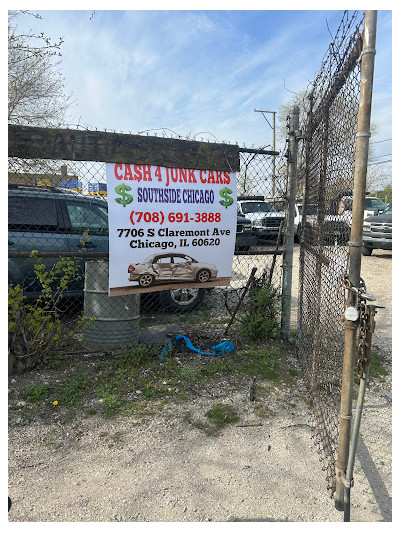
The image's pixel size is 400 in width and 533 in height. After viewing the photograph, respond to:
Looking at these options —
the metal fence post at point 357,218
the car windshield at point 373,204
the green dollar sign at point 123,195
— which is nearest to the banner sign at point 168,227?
the green dollar sign at point 123,195

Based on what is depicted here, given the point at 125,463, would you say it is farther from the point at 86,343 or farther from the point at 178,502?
the point at 86,343

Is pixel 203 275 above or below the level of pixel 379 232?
below

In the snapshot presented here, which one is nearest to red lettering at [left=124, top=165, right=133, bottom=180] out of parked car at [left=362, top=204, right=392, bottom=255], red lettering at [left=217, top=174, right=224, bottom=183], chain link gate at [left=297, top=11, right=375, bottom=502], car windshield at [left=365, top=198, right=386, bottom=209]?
red lettering at [left=217, top=174, right=224, bottom=183]

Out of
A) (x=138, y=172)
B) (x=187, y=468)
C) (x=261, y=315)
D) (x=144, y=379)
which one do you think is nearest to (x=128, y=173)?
(x=138, y=172)

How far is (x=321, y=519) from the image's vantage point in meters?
2.16

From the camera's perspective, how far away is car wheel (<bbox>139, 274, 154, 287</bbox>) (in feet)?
13.0

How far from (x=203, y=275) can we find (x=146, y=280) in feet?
2.12

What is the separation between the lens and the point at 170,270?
13.3ft

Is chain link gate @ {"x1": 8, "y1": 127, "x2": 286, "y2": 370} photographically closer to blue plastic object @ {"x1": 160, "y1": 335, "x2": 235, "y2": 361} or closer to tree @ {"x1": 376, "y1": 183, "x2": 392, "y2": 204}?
blue plastic object @ {"x1": 160, "y1": 335, "x2": 235, "y2": 361}

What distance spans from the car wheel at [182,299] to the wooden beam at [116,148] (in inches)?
82.7

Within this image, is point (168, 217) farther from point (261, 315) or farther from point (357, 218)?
point (357, 218)

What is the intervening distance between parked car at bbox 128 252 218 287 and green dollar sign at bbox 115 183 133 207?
596mm

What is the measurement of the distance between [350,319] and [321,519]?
1180 millimetres

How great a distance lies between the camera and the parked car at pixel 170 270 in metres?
3.91
